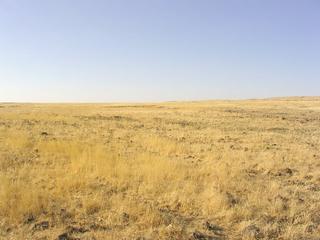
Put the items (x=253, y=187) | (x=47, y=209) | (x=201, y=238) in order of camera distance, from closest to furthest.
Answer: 1. (x=201, y=238)
2. (x=47, y=209)
3. (x=253, y=187)

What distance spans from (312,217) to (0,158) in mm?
9882

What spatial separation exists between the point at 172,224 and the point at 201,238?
2.15 ft

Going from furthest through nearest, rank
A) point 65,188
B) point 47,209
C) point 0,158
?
point 0,158 → point 65,188 → point 47,209

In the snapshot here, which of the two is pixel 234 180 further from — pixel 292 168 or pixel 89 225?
pixel 89 225

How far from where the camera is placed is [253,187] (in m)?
10.9

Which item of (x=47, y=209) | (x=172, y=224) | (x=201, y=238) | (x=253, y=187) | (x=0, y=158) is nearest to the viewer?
(x=201, y=238)

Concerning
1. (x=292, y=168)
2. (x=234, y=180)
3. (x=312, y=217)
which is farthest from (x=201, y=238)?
(x=292, y=168)

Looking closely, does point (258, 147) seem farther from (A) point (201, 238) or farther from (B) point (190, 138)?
(A) point (201, 238)

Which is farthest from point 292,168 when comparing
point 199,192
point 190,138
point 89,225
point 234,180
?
point 190,138

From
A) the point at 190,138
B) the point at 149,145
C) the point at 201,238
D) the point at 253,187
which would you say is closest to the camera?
the point at 201,238

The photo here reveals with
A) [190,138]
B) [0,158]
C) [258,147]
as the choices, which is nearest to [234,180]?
[0,158]

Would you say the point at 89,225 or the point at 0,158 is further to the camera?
the point at 0,158

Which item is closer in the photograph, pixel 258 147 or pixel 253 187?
pixel 253 187

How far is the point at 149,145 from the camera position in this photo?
65.5 feet
